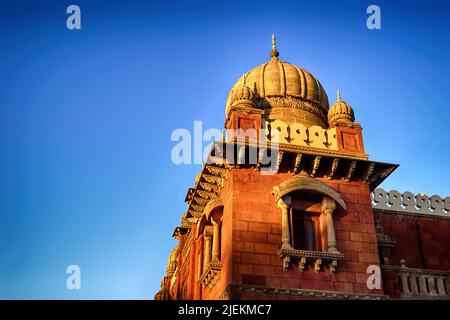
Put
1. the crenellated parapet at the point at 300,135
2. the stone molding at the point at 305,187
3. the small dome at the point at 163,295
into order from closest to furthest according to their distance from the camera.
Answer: the stone molding at the point at 305,187 → the crenellated parapet at the point at 300,135 → the small dome at the point at 163,295

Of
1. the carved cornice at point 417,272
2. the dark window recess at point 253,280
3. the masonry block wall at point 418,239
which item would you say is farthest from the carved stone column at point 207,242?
the masonry block wall at point 418,239

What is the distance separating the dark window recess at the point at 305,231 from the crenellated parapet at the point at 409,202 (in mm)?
5152

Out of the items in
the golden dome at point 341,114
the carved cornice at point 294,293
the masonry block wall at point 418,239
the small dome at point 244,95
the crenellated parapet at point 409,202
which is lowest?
the carved cornice at point 294,293

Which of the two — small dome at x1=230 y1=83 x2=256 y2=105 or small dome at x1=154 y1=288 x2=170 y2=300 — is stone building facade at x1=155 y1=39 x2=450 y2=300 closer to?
small dome at x1=230 y1=83 x2=256 y2=105

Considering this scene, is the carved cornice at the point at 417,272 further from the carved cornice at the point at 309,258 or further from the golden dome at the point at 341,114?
the golden dome at the point at 341,114

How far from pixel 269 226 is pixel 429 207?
8.31 meters

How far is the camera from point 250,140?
15.3 m

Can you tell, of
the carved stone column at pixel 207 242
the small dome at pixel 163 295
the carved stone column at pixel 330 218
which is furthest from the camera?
the small dome at pixel 163 295

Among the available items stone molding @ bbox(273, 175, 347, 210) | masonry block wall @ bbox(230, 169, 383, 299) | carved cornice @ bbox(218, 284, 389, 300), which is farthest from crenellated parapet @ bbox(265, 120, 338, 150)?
carved cornice @ bbox(218, 284, 389, 300)

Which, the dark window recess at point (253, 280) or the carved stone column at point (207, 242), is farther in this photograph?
the carved stone column at point (207, 242)

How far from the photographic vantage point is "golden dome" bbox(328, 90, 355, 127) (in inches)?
655

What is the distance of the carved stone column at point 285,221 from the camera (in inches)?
549
